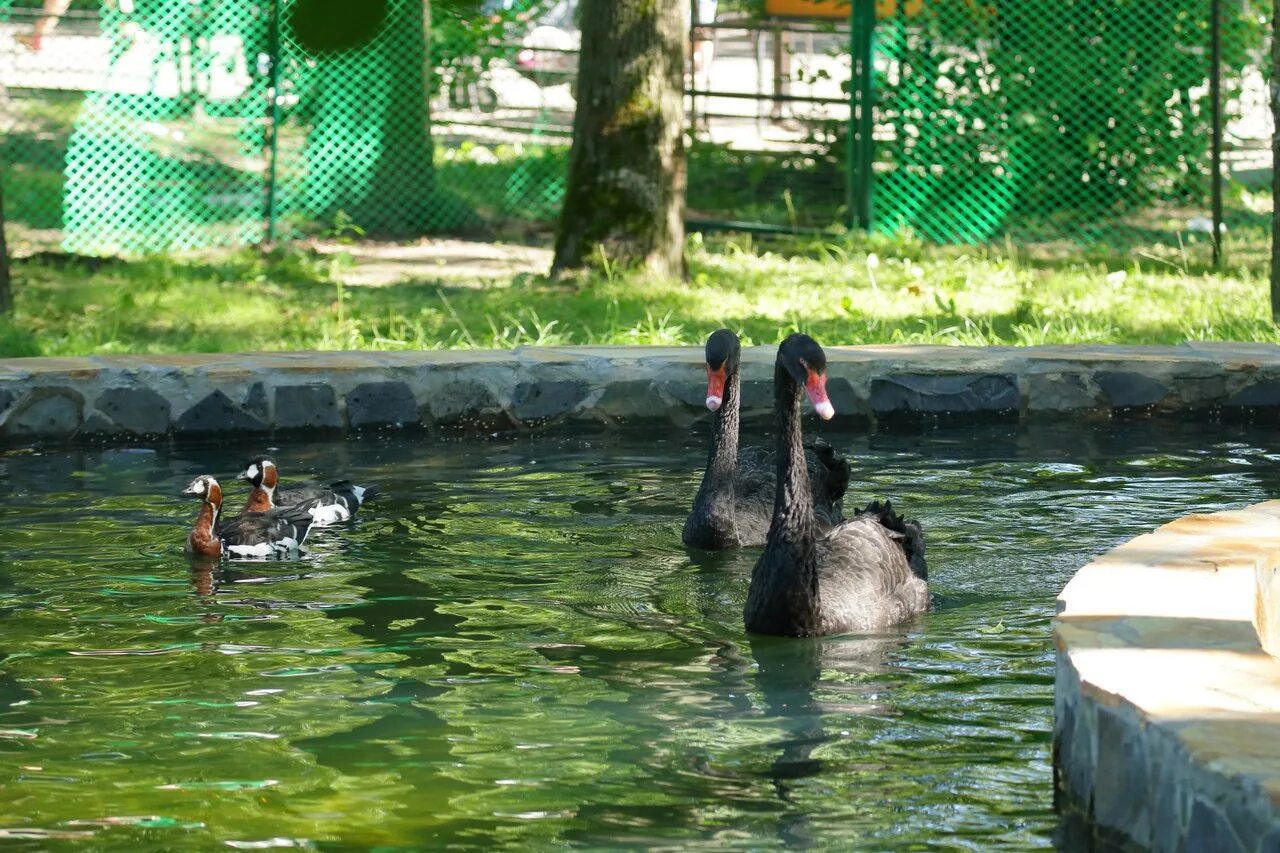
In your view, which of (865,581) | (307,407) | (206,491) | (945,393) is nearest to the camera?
(865,581)

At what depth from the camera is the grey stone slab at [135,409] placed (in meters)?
8.87

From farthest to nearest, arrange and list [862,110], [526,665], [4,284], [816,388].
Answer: [862,110], [4,284], [816,388], [526,665]

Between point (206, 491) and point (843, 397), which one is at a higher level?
point (843, 397)

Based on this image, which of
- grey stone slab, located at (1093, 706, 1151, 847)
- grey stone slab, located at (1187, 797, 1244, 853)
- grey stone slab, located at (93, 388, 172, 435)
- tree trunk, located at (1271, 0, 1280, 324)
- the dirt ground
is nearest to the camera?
grey stone slab, located at (1187, 797, 1244, 853)

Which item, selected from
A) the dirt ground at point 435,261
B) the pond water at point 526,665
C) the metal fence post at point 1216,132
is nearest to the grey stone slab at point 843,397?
the pond water at point 526,665

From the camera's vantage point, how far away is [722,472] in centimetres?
724

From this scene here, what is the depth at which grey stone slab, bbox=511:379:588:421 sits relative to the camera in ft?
30.2

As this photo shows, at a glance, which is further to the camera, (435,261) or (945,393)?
(435,261)

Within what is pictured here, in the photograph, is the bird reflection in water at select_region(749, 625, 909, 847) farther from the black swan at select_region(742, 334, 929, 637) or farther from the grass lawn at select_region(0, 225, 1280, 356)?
the grass lawn at select_region(0, 225, 1280, 356)

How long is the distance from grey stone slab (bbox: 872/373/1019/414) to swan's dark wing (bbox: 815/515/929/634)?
312 cm

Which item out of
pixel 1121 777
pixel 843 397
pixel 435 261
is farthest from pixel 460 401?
pixel 1121 777

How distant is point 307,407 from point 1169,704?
6.32m

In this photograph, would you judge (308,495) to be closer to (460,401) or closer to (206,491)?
(206,491)

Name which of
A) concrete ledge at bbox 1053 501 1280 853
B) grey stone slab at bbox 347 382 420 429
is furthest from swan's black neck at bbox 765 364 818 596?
grey stone slab at bbox 347 382 420 429
